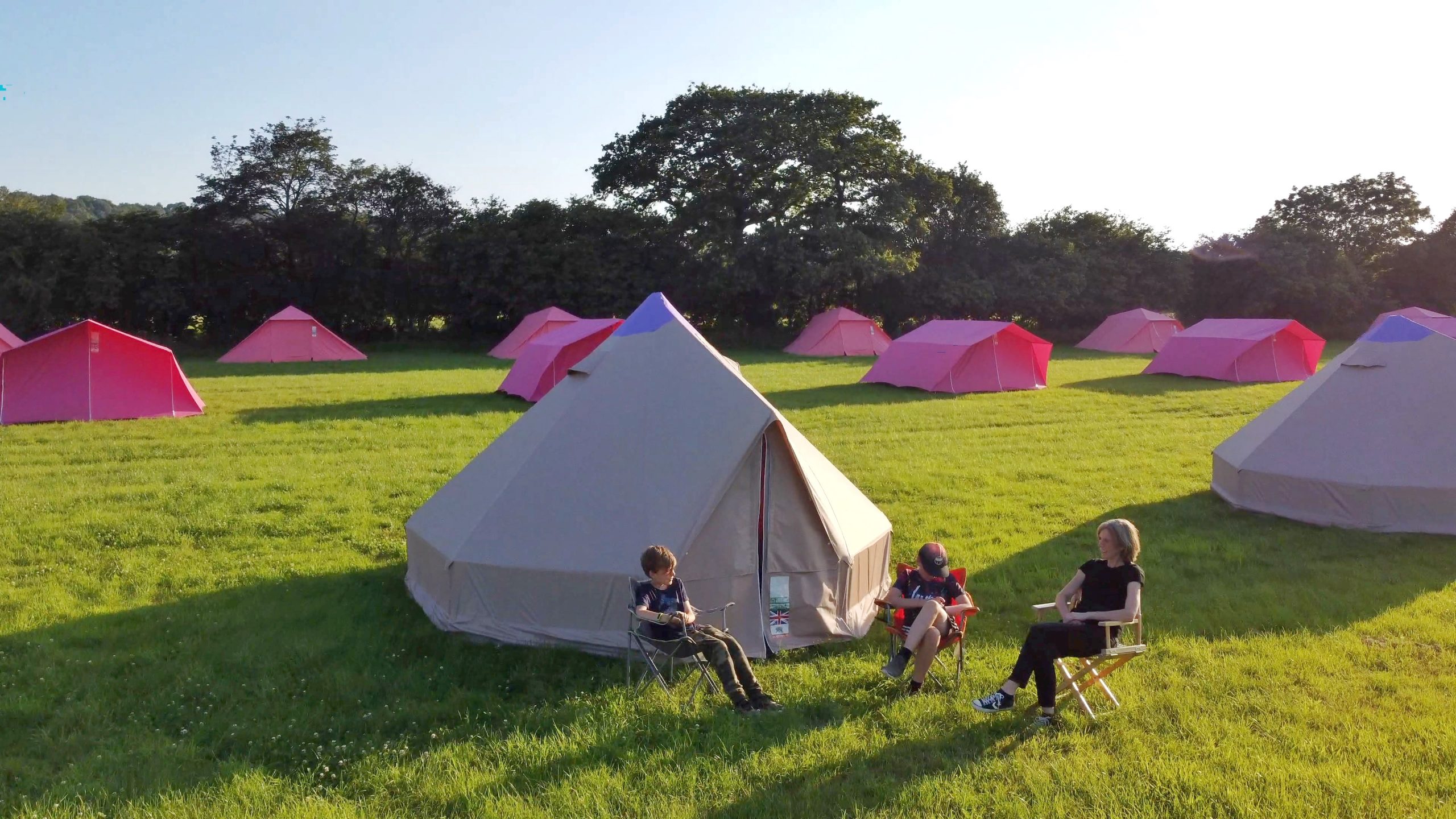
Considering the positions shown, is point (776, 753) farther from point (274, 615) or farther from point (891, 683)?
point (274, 615)

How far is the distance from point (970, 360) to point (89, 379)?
17.3 meters

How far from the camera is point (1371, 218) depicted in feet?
155

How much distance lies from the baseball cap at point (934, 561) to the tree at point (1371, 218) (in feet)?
160

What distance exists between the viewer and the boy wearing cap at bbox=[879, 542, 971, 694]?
542 centimetres

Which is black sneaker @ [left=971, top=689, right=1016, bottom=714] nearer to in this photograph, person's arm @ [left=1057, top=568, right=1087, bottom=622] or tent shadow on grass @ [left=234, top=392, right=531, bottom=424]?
person's arm @ [left=1057, top=568, right=1087, bottom=622]

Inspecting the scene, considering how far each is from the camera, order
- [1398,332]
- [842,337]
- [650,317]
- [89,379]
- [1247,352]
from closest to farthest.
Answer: [650,317], [1398,332], [89,379], [1247,352], [842,337]

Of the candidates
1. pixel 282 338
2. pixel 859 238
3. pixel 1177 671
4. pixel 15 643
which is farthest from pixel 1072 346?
pixel 15 643

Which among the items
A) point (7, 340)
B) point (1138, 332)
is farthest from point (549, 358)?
point (1138, 332)

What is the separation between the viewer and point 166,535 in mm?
8680

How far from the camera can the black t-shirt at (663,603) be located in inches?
214

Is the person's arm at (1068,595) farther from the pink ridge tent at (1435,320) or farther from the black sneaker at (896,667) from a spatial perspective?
the pink ridge tent at (1435,320)

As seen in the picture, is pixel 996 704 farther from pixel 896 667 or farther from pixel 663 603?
pixel 663 603

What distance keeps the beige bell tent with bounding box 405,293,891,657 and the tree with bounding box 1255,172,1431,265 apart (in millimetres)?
48475

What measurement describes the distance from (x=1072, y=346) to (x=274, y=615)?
120ft
